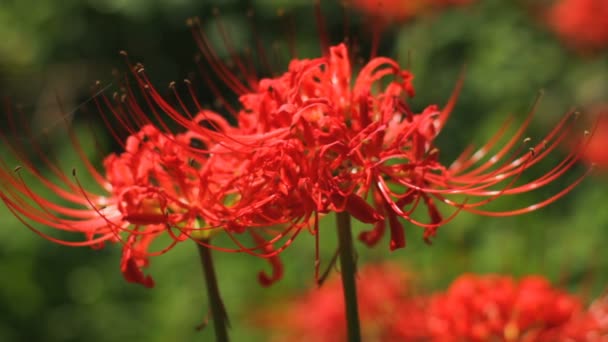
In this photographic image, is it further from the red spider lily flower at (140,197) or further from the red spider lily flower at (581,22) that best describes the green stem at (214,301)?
the red spider lily flower at (581,22)

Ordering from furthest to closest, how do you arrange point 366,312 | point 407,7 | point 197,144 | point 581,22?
point 581,22 < point 407,7 < point 366,312 < point 197,144

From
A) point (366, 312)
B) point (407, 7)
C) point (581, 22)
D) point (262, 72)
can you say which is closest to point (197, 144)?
point (366, 312)

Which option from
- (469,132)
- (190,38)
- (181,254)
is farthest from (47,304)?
(190,38)

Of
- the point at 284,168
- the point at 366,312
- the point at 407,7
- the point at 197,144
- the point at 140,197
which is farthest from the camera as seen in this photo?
the point at 407,7

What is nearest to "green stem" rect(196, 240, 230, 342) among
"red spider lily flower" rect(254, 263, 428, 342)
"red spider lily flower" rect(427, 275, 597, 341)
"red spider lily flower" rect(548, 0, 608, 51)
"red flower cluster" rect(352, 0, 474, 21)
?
"red spider lily flower" rect(427, 275, 597, 341)

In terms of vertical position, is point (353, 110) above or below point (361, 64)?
below

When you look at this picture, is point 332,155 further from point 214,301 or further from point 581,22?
point 581,22

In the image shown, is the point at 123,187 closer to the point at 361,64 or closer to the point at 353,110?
the point at 353,110
